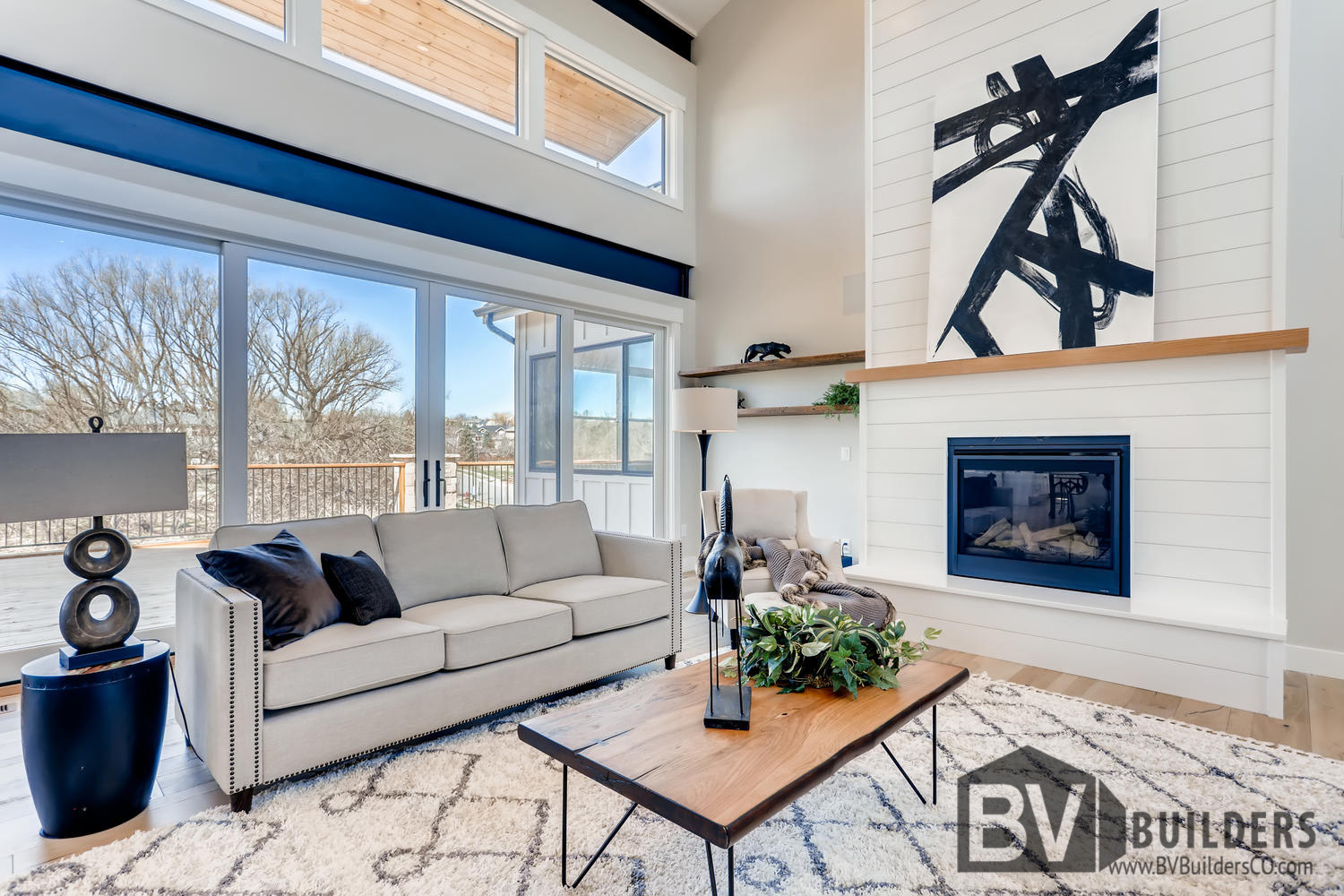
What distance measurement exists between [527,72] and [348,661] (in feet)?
14.4

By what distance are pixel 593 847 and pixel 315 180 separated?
12.2 ft

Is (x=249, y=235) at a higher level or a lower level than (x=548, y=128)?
lower

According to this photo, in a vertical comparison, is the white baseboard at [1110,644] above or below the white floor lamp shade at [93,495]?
below

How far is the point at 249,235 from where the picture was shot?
11.4 ft

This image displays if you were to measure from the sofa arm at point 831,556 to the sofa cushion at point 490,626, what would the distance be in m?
1.64

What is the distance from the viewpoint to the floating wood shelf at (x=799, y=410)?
4.79m

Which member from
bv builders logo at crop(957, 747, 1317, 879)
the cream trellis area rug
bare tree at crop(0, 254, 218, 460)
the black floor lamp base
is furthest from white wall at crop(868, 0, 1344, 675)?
bare tree at crop(0, 254, 218, 460)

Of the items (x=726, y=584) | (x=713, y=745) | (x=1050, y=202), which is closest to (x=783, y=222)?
(x=1050, y=202)

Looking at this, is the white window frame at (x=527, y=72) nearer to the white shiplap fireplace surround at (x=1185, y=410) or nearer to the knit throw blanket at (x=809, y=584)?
the white shiplap fireplace surround at (x=1185, y=410)

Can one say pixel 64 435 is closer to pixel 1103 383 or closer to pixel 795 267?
pixel 1103 383

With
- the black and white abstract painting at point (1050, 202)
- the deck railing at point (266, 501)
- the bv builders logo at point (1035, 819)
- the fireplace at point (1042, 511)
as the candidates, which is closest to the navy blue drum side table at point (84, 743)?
the deck railing at point (266, 501)

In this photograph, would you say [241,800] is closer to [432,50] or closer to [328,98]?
[328,98]

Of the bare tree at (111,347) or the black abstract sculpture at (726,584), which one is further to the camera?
the bare tree at (111,347)

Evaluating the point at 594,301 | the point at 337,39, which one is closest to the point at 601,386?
the point at 594,301
